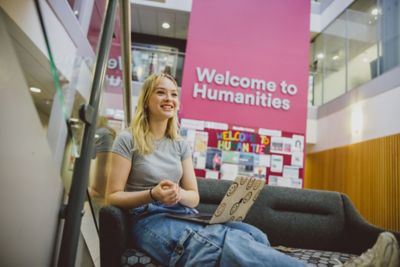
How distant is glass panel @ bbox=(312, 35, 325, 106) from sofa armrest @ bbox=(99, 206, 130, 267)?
646 centimetres

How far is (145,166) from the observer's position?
143 cm

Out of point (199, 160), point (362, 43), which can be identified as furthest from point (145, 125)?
point (362, 43)

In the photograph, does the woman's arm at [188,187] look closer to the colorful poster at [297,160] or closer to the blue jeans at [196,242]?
the blue jeans at [196,242]

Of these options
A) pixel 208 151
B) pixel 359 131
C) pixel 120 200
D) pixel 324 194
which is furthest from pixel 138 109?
pixel 359 131

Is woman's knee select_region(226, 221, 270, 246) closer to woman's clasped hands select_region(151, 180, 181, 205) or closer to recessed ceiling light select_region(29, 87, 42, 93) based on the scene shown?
woman's clasped hands select_region(151, 180, 181, 205)

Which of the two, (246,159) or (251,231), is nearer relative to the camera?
(251,231)

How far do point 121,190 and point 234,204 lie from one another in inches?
19.6

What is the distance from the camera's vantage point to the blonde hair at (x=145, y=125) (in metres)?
1.45

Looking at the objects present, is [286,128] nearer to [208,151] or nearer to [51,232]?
[208,151]

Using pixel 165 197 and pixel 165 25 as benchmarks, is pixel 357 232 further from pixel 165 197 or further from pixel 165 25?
pixel 165 25

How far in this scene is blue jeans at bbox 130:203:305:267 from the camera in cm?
104

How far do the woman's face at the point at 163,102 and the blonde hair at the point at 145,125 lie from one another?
3 cm

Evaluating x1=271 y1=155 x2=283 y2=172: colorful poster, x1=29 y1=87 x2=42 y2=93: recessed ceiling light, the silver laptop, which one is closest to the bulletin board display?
x1=271 y1=155 x2=283 y2=172: colorful poster

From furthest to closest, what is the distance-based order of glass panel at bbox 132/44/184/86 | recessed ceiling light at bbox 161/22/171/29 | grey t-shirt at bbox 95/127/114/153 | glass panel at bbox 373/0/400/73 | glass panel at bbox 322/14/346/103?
recessed ceiling light at bbox 161/22/171/29 → glass panel at bbox 132/44/184/86 → glass panel at bbox 322/14/346/103 → glass panel at bbox 373/0/400/73 → grey t-shirt at bbox 95/127/114/153
